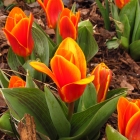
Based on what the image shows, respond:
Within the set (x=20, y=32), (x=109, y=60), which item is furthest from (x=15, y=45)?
(x=109, y=60)

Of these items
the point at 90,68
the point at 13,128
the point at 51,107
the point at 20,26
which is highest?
the point at 20,26

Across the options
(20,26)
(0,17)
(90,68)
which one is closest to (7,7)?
(0,17)

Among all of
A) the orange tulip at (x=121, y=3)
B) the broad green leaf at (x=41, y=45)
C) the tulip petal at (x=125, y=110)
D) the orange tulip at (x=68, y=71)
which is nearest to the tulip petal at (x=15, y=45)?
the broad green leaf at (x=41, y=45)

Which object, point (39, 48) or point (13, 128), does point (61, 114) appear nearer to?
point (13, 128)

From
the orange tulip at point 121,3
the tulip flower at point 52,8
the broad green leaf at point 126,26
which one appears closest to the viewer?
the tulip flower at point 52,8

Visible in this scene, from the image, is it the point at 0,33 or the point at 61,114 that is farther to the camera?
the point at 0,33

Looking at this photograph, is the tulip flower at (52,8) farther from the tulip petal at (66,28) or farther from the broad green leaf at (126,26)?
the broad green leaf at (126,26)
